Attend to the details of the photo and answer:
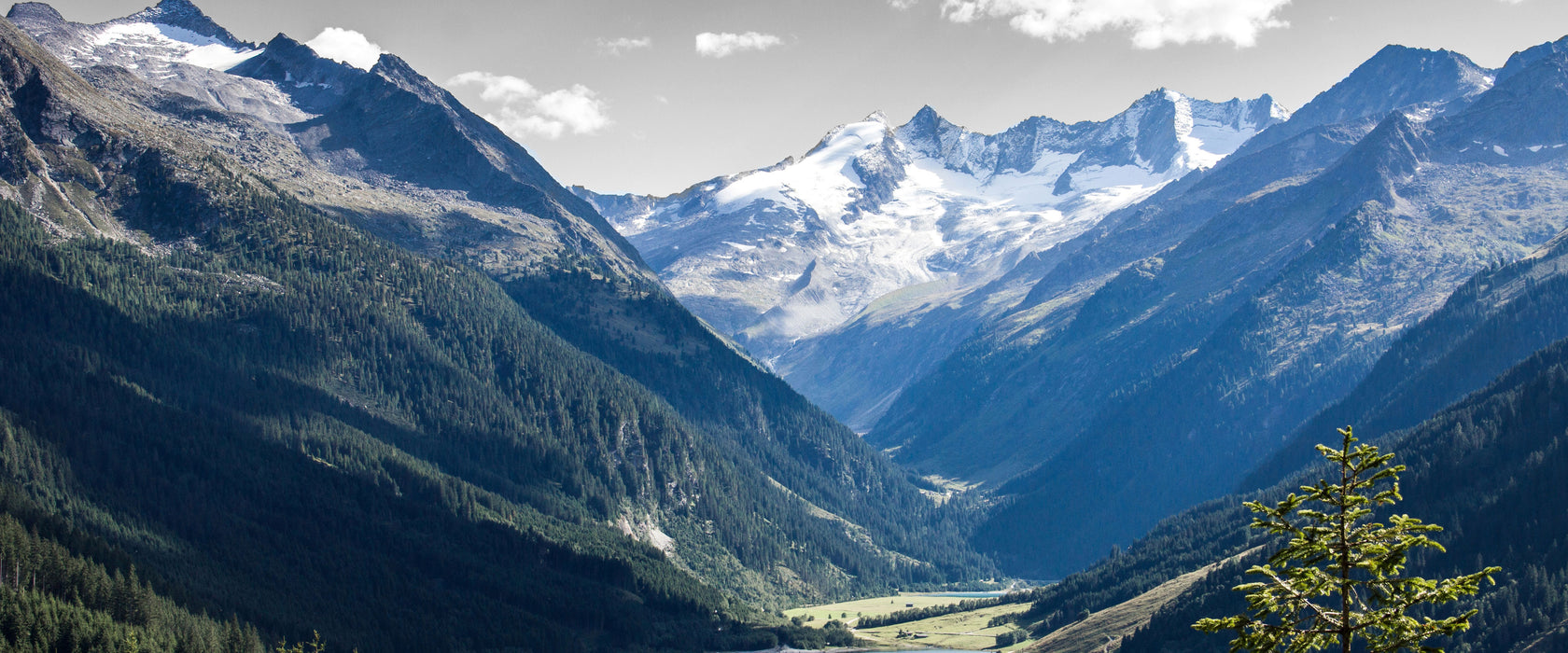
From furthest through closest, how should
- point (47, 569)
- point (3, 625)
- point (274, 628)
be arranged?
point (274, 628) → point (47, 569) → point (3, 625)

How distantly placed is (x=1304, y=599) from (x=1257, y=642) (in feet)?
7.26

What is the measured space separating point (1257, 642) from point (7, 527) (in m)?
179

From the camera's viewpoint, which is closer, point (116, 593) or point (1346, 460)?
point (1346, 460)

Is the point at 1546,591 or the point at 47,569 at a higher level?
the point at 1546,591

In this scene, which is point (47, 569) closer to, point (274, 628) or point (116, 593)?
point (116, 593)

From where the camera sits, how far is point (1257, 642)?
3800 centimetres

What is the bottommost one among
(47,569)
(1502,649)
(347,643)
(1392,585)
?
(347,643)

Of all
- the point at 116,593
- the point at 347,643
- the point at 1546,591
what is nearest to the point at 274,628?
the point at 347,643

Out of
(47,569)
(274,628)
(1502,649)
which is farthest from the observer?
(274,628)

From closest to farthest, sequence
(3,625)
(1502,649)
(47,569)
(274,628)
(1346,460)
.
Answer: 1. (1346,460)
2. (3,625)
3. (47,569)
4. (1502,649)
5. (274,628)

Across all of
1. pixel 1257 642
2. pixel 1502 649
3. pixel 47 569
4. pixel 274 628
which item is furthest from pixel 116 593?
pixel 1502 649

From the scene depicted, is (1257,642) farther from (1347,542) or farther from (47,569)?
(47,569)

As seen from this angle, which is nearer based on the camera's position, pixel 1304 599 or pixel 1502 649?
pixel 1304 599

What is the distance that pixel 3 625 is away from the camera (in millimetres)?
151000
